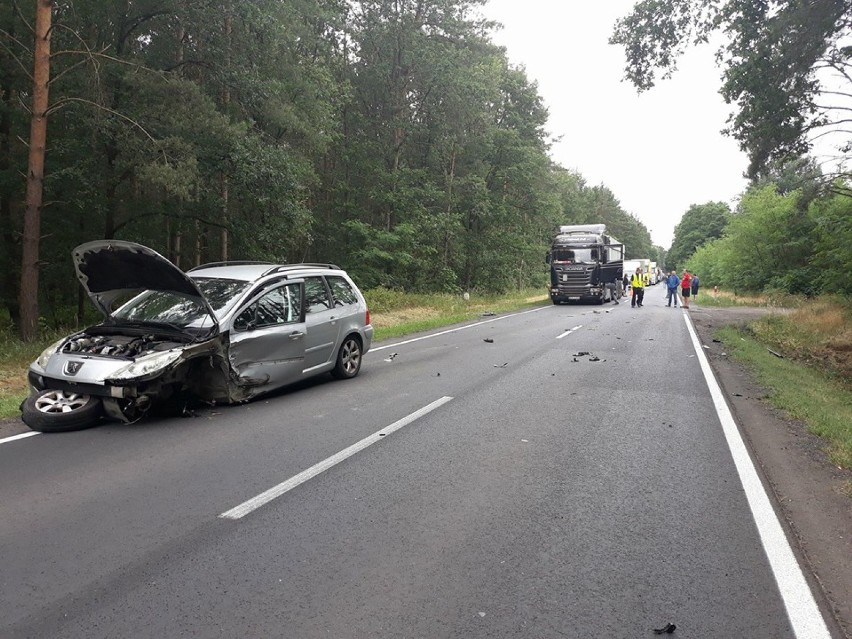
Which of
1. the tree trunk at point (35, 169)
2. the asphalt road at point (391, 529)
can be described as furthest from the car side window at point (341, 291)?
the tree trunk at point (35, 169)

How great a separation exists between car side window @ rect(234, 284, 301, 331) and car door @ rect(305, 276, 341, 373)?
251 millimetres

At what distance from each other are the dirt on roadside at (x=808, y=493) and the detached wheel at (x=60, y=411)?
649cm

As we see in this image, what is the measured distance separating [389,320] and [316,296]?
11.7 m

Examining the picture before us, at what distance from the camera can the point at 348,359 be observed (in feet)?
30.6

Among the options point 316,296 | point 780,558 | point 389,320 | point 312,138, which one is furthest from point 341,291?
point 312,138

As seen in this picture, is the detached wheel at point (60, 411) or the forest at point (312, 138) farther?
the forest at point (312, 138)

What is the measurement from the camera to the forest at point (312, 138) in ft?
48.1

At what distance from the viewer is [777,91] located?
14.7 meters

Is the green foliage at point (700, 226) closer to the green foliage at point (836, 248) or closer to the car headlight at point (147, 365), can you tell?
the green foliage at point (836, 248)

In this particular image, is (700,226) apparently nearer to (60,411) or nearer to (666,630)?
(60,411)

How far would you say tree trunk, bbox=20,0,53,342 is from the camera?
11.7 metres

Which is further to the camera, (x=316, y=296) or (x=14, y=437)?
(x=316, y=296)

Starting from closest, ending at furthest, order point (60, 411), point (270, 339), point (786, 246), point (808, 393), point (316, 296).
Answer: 1. point (60, 411)
2. point (270, 339)
3. point (316, 296)
4. point (808, 393)
5. point (786, 246)

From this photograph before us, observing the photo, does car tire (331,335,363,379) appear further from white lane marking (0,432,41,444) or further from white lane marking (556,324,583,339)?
white lane marking (556,324,583,339)
